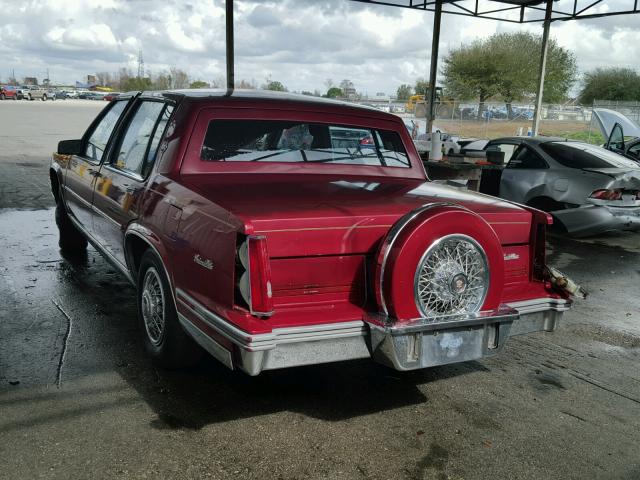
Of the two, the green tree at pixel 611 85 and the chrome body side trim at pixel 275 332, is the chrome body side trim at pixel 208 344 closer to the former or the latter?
the chrome body side trim at pixel 275 332

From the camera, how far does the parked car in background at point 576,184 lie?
324 inches

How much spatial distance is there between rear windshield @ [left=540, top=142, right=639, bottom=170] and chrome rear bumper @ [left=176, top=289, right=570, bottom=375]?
235 inches

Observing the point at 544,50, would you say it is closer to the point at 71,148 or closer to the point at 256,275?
the point at 71,148

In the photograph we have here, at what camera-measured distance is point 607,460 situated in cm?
314

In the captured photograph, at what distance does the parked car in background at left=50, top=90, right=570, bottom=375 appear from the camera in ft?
9.78

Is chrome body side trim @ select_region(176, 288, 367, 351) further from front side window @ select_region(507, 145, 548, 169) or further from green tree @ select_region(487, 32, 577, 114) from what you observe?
green tree @ select_region(487, 32, 577, 114)

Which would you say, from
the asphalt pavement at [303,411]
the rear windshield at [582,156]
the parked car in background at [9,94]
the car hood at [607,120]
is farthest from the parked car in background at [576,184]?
the parked car in background at [9,94]

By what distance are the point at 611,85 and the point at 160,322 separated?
5661 cm

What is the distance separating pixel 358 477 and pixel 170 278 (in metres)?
1.46

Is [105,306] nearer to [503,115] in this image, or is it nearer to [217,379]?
[217,379]

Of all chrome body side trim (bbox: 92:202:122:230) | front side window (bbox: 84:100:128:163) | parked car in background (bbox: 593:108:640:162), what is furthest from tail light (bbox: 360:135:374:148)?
parked car in background (bbox: 593:108:640:162)

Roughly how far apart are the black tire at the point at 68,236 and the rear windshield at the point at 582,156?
6.29m

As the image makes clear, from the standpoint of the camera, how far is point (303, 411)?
11.6 feet

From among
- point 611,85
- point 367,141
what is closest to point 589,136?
point 367,141
